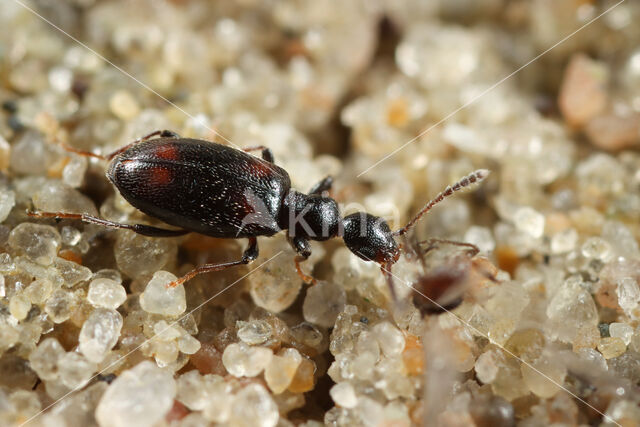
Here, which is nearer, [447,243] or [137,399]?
[137,399]

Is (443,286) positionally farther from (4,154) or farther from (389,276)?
(4,154)

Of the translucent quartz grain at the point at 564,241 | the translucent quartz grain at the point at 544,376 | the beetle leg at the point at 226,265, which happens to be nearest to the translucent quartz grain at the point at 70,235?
the beetle leg at the point at 226,265

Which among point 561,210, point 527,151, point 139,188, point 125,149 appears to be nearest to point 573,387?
point 561,210

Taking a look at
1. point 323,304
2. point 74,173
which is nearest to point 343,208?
point 323,304

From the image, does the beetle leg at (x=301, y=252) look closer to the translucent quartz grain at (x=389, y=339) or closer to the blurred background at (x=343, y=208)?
the blurred background at (x=343, y=208)

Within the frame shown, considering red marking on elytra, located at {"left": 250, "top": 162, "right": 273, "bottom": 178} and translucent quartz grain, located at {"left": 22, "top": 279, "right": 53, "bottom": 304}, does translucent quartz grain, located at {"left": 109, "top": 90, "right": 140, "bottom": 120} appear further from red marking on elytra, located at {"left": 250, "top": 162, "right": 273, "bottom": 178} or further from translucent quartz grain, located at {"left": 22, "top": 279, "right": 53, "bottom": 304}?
translucent quartz grain, located at {"left": 22, "top": 279, "right": 53, "bottom": 304}

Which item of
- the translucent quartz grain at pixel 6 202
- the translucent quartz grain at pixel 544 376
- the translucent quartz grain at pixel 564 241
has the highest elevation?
the translucent quartz grain at pixel 6 202

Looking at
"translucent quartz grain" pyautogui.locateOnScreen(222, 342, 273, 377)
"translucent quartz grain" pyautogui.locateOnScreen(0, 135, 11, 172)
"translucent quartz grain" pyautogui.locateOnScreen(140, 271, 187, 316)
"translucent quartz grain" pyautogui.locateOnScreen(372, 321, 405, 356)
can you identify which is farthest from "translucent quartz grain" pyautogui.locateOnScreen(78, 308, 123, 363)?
"translucent quartz grain" pyautogui.locateOnScreen(0, 135, 11, 172)
